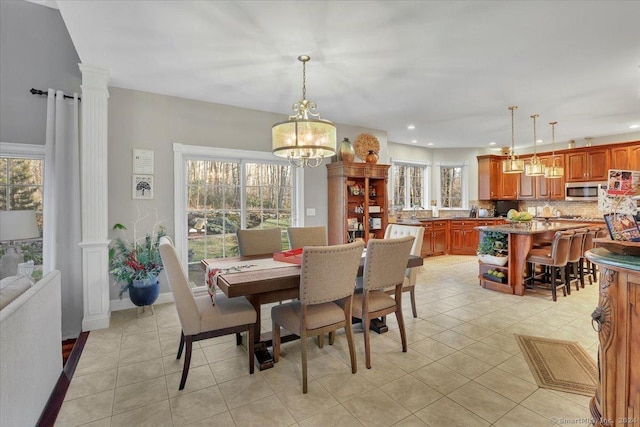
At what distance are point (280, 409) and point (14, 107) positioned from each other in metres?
3.77

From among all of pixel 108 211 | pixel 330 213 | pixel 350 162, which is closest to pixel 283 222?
pixel 330 213

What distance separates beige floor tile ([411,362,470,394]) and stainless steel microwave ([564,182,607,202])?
604 centimetres

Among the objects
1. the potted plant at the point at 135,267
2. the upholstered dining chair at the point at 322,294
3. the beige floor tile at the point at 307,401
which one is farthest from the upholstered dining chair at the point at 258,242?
the beige floor tile at the point at 307,401

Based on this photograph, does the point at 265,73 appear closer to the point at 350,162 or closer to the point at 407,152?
the point at 350,162

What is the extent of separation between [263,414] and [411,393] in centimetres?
99

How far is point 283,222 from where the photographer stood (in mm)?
4988

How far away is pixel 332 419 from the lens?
1.88m

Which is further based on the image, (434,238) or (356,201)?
(434,238)

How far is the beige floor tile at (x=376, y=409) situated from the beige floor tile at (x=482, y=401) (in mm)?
407

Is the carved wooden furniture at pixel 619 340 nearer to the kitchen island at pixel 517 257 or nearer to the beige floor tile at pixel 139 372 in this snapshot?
the beige floor tile at pixel 139 372

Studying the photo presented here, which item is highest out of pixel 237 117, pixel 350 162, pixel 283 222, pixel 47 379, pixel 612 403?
pixel 237 117

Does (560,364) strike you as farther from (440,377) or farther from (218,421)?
(218,421)

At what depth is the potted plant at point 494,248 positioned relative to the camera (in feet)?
15.1

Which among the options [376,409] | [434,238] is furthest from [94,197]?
[434,238]
